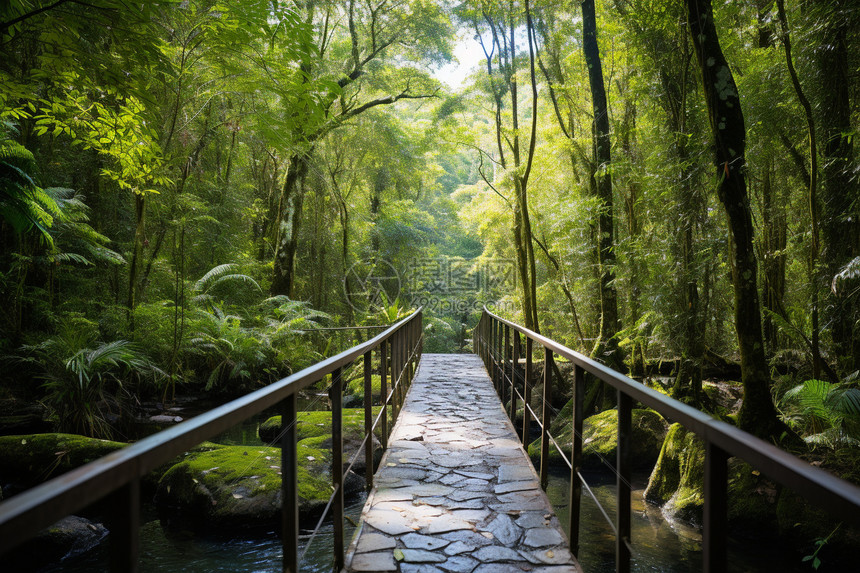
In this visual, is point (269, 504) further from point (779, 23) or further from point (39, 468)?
point (779, 23)

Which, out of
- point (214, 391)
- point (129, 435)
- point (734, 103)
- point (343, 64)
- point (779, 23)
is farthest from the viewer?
point (343, 64)

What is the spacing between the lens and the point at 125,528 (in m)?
1.11

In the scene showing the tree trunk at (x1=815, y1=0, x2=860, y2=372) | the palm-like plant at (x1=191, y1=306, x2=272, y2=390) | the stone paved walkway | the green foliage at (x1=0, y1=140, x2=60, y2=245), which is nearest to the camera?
the stone paved walkway

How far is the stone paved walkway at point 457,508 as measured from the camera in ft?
9.09

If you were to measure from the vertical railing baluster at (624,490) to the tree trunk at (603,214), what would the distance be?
671cm

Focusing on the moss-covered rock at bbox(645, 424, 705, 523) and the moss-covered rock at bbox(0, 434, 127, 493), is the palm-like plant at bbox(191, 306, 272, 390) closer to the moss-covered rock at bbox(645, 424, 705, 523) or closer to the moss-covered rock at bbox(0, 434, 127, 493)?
the moss-covered rock at bbox(0, 434, 127, 493)

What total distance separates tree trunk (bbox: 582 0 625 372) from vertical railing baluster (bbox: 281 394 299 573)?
7463 mm

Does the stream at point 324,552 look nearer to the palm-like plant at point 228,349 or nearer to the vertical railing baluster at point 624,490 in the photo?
the vertical railing baluster at point 624,490

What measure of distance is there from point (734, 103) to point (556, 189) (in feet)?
38.7

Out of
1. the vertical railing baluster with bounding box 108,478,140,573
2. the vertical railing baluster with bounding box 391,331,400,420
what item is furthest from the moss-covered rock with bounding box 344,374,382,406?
the vertical railing baluster with bounding box 108,478,140,573

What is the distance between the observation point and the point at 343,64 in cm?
1560

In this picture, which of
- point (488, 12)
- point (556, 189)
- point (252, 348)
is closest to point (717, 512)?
point (252, 348)

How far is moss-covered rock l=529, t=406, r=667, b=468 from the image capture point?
7.03m

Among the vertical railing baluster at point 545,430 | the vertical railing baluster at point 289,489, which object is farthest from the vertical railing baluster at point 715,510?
the vertical railing baluster at point 545,430
